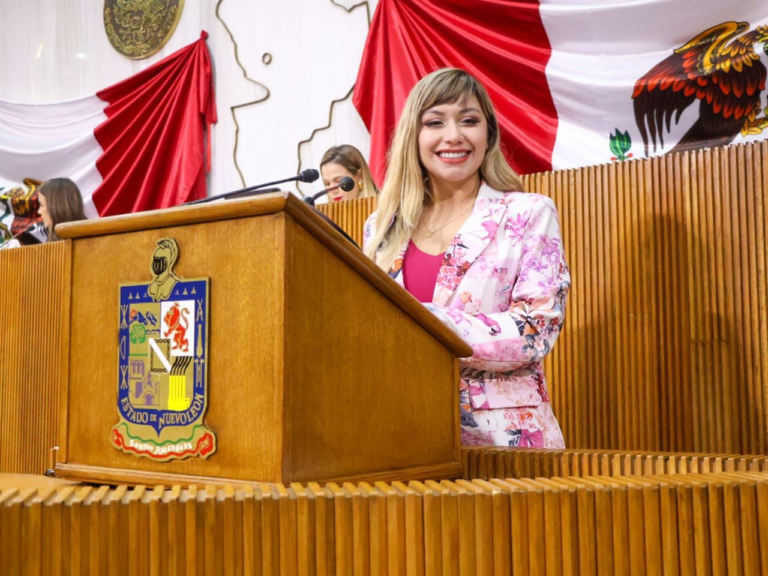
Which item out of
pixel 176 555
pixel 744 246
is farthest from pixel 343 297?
pixel 744 246

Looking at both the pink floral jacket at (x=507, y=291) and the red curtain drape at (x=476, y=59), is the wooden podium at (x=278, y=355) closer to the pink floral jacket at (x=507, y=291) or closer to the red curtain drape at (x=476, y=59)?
the pink floral jacket at (x=507, y=291)

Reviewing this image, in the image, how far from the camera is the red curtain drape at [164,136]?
15.8 ft

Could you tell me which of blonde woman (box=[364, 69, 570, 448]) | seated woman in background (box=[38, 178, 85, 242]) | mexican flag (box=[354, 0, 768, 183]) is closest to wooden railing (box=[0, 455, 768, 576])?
blonde woman (box=[364, 69, 570, 448])

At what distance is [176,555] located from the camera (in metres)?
0.81

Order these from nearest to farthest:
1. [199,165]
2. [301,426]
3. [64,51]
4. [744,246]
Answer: [301,426] < [744,246] < [199,165] < [64,51]

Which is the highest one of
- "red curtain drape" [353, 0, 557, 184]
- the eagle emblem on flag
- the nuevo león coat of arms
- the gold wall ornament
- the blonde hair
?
the gold wall ornament

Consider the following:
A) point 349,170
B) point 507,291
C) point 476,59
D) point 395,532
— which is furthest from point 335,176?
point 395,532

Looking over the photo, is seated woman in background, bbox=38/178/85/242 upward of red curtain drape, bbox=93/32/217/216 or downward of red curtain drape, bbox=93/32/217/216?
downward

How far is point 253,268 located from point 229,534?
0.30 m

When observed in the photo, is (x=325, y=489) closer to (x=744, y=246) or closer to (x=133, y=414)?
(x=133, y=414)

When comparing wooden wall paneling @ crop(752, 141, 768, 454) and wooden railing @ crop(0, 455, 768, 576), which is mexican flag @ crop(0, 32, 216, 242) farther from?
wooden railing @ crop(0, 455, 768, 576)

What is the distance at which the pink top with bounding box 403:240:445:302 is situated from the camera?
170 cm

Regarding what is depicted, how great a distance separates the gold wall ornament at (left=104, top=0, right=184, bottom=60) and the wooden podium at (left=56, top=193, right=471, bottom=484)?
14.0 feet

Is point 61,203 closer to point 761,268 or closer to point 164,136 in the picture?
point 164,136
